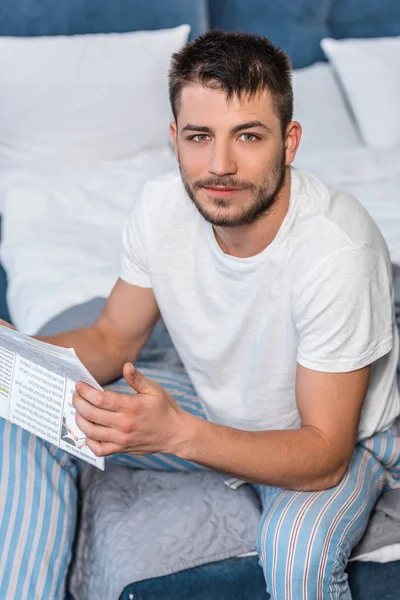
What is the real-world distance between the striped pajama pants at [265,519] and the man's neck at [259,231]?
0.37 m

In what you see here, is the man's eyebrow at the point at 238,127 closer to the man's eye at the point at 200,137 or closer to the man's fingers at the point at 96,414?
the man's eye at the point at 200,137

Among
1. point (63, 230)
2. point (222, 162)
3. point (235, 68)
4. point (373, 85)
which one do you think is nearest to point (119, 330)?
point (222, 162)

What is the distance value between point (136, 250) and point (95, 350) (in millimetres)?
191

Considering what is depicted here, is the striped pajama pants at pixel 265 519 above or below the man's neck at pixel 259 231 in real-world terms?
below

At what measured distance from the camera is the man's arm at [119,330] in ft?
5.05

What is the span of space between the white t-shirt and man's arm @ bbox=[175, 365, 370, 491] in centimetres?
3

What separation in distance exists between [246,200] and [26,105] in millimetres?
1504

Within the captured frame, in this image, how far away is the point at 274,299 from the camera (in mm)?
1338

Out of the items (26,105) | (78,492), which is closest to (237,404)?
(78,492)

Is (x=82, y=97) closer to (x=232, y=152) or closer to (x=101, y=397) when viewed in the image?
(x=232, y=152)

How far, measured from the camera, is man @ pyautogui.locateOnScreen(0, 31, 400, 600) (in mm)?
1207

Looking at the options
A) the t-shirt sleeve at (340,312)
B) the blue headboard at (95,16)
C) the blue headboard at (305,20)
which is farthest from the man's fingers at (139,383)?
the blue headboard at (305,20)

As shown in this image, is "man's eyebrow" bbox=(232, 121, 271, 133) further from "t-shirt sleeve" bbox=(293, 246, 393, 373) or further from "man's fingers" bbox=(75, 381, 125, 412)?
"man's fingers" bbox=(75, 381, 125, 412)

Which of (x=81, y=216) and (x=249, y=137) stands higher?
(x=249, y=137)
